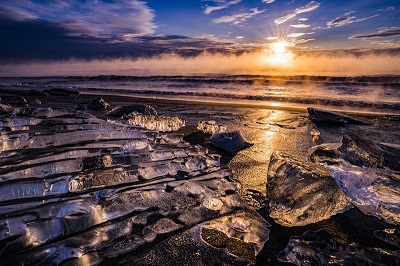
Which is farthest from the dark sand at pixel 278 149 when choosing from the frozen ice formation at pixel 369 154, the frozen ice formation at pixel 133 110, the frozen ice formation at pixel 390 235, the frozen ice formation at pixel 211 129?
the frozen ice formation at pixel 133 110

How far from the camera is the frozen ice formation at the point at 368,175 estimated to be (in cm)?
183

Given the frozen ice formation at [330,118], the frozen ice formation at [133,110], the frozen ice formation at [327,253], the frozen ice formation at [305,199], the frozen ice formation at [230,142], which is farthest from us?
the frozen ice formation at [133,110]

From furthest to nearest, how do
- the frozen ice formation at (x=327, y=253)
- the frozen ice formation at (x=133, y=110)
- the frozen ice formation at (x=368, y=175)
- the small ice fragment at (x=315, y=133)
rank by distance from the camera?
the frozen ice formation at (x=133, y=110) < the small ice fragment at (x=315, y=133) < the frozen ice formation at (x=368, y=175) < the frozen ice formation at (x=327, y=253)

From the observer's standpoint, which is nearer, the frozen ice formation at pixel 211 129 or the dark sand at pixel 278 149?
the dark sand at pixel 278 149

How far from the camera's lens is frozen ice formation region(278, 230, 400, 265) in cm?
121

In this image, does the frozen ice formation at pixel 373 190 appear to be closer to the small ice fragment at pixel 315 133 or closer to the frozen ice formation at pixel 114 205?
the frozen ice formation at pixel 114 205

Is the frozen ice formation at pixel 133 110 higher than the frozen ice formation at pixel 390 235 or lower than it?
higher

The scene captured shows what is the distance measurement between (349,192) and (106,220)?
191 cm

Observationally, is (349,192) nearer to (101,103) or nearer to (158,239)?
(158,239)

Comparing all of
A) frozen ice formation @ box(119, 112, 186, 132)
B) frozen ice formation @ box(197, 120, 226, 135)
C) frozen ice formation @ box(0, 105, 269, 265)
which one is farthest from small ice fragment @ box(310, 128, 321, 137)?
frozen ice formation @ box(119, 112, 186, 132)

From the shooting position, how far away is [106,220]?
1.56m

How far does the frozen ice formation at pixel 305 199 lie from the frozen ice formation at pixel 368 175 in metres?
0.18

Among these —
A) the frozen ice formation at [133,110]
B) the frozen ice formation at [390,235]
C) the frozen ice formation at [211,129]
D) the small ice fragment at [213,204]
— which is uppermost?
the frozen ice formation at [133,110]

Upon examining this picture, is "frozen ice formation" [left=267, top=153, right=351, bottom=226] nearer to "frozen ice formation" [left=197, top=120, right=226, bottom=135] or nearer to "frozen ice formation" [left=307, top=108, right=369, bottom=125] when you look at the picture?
"frozen ice formation" [left=197, top=120, right=226, bottom=135]
